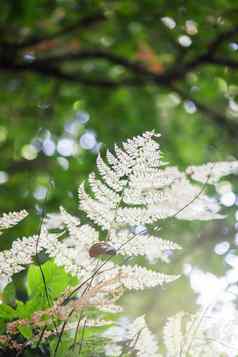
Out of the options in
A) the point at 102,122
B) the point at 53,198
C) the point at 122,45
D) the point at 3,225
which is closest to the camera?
the point at 3,225

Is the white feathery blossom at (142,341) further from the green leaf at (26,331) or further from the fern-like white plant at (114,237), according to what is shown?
the green leaf at (26,331)

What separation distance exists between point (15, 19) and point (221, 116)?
1.53m

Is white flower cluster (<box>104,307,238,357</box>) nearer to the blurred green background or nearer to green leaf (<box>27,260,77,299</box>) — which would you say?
green leaf (<box>27,260,77,299</box>)

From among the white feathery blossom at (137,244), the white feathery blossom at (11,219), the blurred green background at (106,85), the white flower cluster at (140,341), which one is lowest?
the white flower cluster at (140,341)

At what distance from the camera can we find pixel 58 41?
3764 millimetres

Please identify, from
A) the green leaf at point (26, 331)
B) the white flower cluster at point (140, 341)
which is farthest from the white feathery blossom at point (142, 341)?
the green leaf at point (26, 331)

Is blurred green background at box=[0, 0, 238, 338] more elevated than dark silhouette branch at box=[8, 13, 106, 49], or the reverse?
dark silhouette branch at box=[8, 13, 106, 49]

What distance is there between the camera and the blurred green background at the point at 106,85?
7.47 feet

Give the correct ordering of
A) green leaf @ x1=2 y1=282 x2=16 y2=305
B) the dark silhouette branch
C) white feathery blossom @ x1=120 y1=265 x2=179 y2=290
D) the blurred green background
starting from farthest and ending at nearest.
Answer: the dark silhouette branch, the blurred green background, green leaf @ x1=2 y1=282 x2=16 y2=305, white feathery blossom @ x1=120 y1=265 x2=179 y2=290

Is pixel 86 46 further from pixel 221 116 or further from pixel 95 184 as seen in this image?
pixel 95 184

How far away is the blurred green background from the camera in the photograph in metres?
2.28

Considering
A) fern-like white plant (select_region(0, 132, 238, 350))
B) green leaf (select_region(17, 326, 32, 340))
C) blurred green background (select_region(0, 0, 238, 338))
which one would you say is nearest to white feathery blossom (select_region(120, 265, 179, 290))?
fern-like white plant (select_region(0, 132, 238, 350))

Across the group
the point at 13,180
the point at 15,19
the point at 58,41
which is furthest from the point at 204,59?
the point at 58,41

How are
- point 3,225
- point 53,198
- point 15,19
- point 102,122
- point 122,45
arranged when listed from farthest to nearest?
point 102,122 < point 122,45 < point 15,19 < point 53,198 < point 3,225
